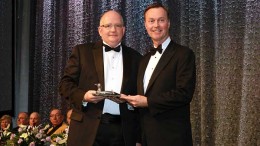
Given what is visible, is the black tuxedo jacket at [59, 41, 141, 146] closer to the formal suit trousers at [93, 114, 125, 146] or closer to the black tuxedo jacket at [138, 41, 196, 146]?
the formal suit trousers at [93, 114, 125, 146]

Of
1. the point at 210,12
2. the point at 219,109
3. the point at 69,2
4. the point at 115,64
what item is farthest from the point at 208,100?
the point at 69,2

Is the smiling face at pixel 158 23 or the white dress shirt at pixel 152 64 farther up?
the smiling face at pixel 158 23

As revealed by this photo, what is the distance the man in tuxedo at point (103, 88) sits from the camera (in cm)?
227

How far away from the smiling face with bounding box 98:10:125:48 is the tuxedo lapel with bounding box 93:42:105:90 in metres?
0.07

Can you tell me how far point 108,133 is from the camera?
2.28 metres

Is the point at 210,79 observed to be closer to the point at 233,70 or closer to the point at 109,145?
the point at 233,70

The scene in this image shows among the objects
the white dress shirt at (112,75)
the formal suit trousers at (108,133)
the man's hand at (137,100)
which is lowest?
the formal suit trousers at (108,133)

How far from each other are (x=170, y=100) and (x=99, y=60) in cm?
52

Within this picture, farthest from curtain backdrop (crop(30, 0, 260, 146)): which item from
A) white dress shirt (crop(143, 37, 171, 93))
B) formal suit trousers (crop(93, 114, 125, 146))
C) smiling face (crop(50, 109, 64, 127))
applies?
formal suit trousers (crop(93, 114, 125, 146))

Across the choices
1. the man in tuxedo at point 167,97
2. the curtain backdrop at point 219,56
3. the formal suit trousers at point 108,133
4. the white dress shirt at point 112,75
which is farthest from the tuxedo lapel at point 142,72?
the curtain backdrop at point 219,56

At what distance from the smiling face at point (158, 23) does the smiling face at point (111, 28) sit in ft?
0.68

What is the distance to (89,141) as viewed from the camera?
2244 mm

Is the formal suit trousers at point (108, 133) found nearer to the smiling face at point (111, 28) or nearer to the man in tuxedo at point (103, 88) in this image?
the man in tuxedo at point (103, 88)

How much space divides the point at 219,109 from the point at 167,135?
1922 millimetres
